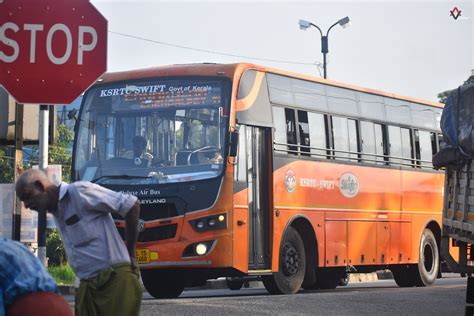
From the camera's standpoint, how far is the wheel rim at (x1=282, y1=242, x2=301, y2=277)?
18875 mm

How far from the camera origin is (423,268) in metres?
23.8

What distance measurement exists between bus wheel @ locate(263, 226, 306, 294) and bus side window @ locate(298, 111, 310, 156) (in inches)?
54.0

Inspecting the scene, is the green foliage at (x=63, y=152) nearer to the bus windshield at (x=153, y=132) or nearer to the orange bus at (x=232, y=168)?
the orange bus at (x=232, y=168)

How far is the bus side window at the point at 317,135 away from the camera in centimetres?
1991

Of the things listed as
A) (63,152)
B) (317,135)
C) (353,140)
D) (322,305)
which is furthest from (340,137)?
(63,152)

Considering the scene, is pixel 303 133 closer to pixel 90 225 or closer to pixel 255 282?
pixel 255 282

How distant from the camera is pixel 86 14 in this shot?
8172mm

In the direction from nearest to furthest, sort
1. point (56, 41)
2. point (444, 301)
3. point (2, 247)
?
point (2, 247), point (56, 41), point (444, 301)

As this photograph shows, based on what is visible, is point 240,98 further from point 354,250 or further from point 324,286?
point 324,286

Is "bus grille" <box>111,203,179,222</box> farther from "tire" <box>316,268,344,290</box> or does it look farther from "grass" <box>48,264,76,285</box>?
"grass" <box>48,264,76,285</box>

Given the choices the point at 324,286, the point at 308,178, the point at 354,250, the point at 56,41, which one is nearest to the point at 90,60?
the point at 56,41

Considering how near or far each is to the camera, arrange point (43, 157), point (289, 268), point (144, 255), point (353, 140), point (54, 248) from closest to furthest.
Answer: point (43, 157) → point (144, 255) → point (289, 268) → point (353, 140) → point (54, 248)

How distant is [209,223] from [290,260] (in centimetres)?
225

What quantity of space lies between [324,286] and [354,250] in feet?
8.77
